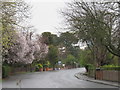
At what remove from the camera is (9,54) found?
129 feet

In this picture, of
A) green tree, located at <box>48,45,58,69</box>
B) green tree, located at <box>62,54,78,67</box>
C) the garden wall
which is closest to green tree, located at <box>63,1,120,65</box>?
the garden wall

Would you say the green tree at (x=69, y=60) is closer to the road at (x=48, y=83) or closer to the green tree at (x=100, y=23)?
the road at (x=48, y=83)

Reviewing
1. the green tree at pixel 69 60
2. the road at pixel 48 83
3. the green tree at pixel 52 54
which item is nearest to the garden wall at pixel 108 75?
the road at pixel 48 83

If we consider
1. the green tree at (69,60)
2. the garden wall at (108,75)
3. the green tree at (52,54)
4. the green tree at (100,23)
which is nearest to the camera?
the green tree at (100,23)

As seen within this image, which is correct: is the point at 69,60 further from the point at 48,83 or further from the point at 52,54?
the point at 48,83

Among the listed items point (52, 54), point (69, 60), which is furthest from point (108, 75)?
point (69, 60)

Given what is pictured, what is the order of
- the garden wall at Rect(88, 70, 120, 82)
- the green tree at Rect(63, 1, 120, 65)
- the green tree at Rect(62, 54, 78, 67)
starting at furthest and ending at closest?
the green tree at Rect(62, 54, 78, 67) → the garden wall at Rect(88, 70, 120, 82) → the green tree at Rect(63, 1, 120, 65)

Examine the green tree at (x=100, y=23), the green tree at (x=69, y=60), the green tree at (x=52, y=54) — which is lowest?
the green tree at (x=69, y=60)

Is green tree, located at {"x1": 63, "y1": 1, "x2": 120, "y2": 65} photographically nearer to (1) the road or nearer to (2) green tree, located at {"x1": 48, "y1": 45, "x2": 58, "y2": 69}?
(1) the road

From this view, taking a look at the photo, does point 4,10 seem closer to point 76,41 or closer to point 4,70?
point 76,41

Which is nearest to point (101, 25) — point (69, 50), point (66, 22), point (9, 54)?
point (66, 22)

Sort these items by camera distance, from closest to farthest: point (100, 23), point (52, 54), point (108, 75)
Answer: point (100, 23) < point (108, 75) < point (52, 54)

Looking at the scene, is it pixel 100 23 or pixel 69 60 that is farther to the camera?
pixel 69 60

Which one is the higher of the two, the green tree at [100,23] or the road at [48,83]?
the green tree at [100,23]
